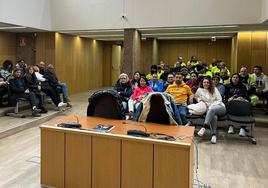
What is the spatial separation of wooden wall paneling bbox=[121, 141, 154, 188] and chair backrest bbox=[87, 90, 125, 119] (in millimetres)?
898

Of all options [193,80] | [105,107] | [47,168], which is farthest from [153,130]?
[193,80]

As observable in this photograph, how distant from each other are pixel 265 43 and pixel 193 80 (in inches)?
171

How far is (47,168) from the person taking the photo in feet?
10.1

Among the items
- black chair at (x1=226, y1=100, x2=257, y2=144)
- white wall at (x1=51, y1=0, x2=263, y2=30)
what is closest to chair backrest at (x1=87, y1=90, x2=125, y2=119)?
black chair at (x1=226, y1=100, x2=257, y2=144)

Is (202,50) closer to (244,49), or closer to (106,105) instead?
(244,49)

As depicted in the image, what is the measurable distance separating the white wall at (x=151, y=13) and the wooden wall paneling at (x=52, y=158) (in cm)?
601

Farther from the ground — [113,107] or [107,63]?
[107,63]

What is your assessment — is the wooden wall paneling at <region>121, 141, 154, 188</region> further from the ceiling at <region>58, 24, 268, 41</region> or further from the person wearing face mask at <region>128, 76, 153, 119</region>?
the ceiling at <region>58, 24, 268, 41</region>

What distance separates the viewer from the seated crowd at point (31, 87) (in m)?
6.29

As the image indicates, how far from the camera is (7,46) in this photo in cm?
1005

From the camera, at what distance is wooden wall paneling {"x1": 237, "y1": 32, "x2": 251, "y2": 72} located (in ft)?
30.7

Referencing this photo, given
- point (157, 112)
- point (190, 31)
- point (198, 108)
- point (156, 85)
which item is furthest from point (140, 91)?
point (190, 31)

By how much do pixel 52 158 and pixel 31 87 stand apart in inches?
160

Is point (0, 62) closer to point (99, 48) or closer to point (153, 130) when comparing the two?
point (99, 48)
